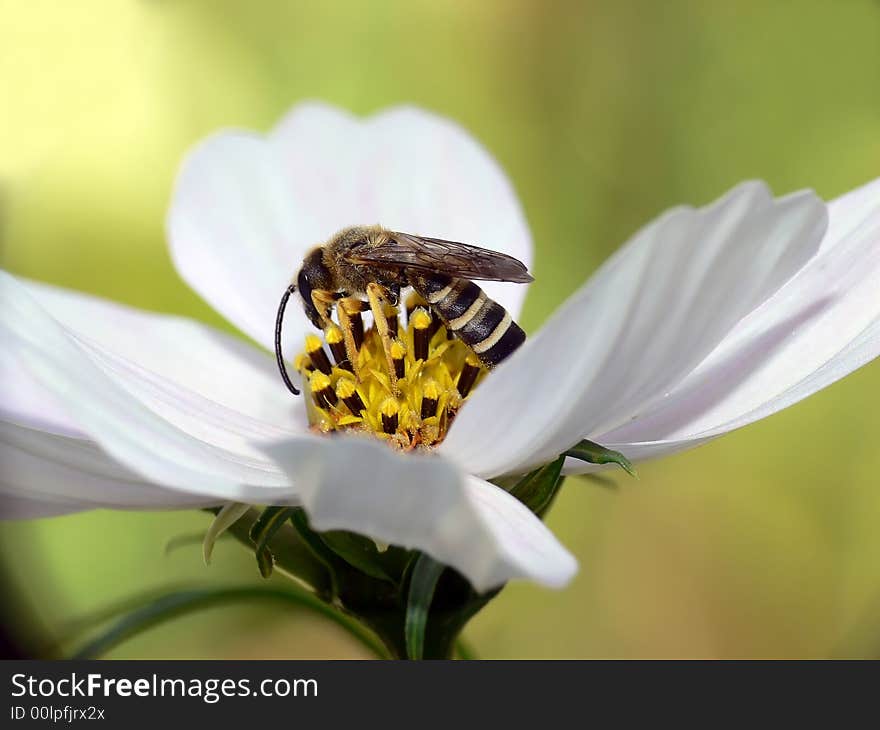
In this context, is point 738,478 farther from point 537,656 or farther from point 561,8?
point 561,8

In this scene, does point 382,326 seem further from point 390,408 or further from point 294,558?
point 294,558

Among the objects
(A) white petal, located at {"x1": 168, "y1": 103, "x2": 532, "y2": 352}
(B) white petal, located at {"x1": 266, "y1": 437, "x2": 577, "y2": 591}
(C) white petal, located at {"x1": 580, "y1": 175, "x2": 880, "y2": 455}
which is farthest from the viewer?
Result: (A) white petal, located at {"x1": 168, "y1": 103, "x2": 532, "y2": 352}

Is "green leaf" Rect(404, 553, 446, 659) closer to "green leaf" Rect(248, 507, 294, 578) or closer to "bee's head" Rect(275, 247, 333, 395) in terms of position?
"green leaf" Rect(248, 507, 294, 578)

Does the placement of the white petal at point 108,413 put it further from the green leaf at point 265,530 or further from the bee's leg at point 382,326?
the bee's leg at point 382,326

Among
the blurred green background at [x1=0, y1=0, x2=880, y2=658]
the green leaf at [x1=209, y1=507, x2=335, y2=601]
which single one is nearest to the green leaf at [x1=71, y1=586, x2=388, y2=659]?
the green leaf at [x1=209, y1=507, x2=335, y2=601]

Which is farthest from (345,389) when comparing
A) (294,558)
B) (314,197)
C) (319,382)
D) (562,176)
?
(562,176)

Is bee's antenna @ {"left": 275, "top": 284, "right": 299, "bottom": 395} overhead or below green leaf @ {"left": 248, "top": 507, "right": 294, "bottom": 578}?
overhead

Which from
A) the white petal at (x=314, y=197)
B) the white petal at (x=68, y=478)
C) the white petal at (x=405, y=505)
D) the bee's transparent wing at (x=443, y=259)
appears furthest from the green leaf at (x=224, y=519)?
the white petal at (x=314, y=197)
